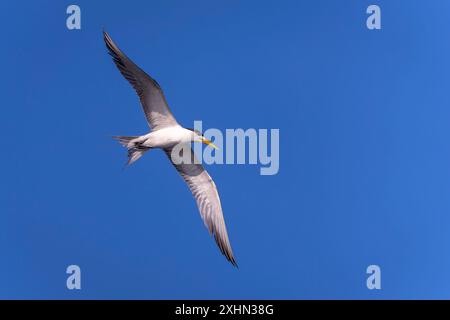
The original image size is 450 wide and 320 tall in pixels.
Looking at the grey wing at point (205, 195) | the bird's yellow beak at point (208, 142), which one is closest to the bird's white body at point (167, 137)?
the bird's yellow beak at point (208, 142)

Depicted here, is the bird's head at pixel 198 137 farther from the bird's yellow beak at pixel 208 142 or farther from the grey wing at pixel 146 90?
the grey wing at pixel 146 90

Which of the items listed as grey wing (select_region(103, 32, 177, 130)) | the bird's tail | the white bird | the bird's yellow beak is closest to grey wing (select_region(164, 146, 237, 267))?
the white bird

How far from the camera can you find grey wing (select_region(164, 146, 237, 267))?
15750 mm

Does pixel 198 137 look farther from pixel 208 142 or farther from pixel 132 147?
pixel 132 147

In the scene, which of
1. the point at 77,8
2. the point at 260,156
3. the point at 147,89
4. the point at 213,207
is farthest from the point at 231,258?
the point at 77,8

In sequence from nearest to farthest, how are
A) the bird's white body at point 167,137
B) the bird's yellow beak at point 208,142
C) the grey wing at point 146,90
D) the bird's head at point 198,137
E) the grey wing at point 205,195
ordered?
the grey wing at point 146,90
the bird's white body at point 167,137
the bird's head at point 198,137
the bird's yellow beak at point 208,142
the grey wing at point 205,195

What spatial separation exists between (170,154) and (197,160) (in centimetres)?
53

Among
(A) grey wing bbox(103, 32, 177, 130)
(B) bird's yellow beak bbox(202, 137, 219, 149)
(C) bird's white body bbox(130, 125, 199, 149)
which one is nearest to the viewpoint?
(A) grey wing bbox(103, 32, 177, 130)

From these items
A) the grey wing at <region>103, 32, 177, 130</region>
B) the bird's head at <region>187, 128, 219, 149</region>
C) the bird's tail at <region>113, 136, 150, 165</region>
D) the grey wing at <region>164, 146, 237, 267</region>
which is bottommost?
the grey wing at <region>164, 146, 237, 267</region>

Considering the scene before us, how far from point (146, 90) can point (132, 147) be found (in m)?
1.05

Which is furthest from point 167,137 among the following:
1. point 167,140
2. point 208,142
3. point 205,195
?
point 205,195

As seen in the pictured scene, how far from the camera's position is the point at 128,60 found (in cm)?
1496

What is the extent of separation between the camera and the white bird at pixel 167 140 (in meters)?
15.1

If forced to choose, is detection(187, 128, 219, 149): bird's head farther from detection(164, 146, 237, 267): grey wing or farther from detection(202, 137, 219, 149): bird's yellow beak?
detection(164, 146, 237, 267): grey wing
